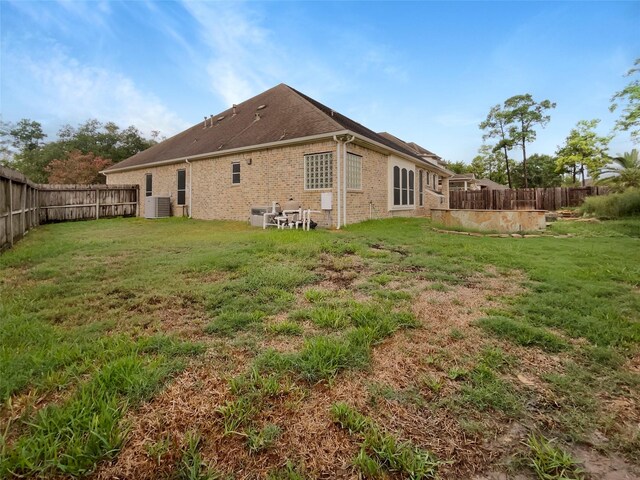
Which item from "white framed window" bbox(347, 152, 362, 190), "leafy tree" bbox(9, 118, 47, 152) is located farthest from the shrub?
"leafy tree" bbox(9, 118, 47, 152)

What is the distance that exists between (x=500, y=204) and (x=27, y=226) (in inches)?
1075

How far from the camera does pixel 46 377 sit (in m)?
2.01

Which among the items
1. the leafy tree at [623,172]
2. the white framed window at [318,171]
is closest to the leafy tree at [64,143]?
the white framed window at [318,171]

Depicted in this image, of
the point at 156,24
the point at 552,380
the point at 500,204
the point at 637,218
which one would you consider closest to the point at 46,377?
the point at 552,380

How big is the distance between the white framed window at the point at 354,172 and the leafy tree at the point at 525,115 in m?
35.0

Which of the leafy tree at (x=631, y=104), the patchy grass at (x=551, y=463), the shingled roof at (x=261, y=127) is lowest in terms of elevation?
the patchy grass at (x=551, y=463)

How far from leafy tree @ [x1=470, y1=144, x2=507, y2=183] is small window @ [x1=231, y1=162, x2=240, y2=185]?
47.4 metres

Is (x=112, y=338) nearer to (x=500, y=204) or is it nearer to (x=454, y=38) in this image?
(x=454, y=38)

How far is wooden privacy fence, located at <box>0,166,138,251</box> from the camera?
22.8 feet

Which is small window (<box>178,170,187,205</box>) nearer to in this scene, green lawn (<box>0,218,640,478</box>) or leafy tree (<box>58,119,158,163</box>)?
green lawn (<box>0,218,640,478</box>)

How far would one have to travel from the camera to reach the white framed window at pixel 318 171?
10750mm

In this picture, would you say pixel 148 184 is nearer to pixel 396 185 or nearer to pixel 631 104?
pixel 396 185

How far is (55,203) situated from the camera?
579 inches

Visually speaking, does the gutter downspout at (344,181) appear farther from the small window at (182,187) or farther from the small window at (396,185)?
the small window at (182,187)
